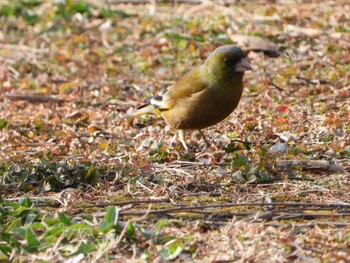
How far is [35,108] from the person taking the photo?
9.21 metres

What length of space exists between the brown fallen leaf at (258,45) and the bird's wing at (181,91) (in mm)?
2643

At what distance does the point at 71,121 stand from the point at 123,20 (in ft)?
12.4

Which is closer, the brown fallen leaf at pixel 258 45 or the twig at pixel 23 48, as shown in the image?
the brown fallen leaf at pixel 258 45

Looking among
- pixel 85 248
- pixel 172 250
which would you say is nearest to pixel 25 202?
pixel 85 248

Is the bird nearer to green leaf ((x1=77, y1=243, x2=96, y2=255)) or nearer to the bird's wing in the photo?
the bird's wing

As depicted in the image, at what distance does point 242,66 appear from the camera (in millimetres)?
7027

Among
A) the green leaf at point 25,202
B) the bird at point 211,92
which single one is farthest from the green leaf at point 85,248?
the bird at point 211,92

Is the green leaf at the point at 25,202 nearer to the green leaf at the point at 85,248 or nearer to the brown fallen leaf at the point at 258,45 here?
the green leaf at the point at 85,248

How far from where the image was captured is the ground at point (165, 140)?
179 inches

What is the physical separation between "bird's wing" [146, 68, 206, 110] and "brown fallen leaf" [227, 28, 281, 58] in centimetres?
264

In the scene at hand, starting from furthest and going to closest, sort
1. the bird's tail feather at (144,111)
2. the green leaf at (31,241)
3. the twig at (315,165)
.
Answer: the bird's tail feather at (144,111)
the twig at (315,165)
the green leaf at (31,241)

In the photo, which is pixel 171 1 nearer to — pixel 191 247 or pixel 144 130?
pixel 144 130

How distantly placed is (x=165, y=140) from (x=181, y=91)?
459mm

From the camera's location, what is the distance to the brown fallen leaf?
10023 mm
